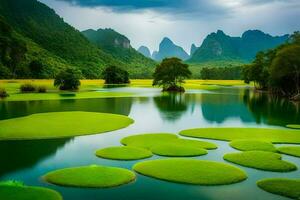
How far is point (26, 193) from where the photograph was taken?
15492mm

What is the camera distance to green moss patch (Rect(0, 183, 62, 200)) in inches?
593

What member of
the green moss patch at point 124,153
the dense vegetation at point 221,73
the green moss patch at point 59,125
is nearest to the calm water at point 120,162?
the green moss patch at point 124,153

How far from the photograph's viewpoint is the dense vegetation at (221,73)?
186 m

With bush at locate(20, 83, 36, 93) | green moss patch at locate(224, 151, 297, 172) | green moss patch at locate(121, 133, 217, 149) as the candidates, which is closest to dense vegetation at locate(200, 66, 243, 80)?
bush at locate(20, 83, 36, 93)

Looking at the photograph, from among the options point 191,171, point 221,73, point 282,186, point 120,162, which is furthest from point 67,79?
point 221,73

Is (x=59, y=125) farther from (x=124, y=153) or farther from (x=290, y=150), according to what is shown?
(x=290, y=150)

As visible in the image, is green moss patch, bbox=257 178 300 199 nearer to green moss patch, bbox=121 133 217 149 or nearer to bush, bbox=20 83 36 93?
green moss patch, bbox=121 133 217 149

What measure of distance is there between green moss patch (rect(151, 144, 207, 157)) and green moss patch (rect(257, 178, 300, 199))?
20.6ft

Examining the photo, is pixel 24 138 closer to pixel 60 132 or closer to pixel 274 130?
pixel 60 132

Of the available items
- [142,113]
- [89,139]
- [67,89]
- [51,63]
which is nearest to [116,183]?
[89,139]

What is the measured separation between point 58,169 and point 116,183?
167 inches

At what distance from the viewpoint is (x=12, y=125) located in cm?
3356

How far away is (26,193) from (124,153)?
8485 millimetres

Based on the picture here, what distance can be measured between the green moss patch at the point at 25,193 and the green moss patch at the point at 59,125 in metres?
12.6
